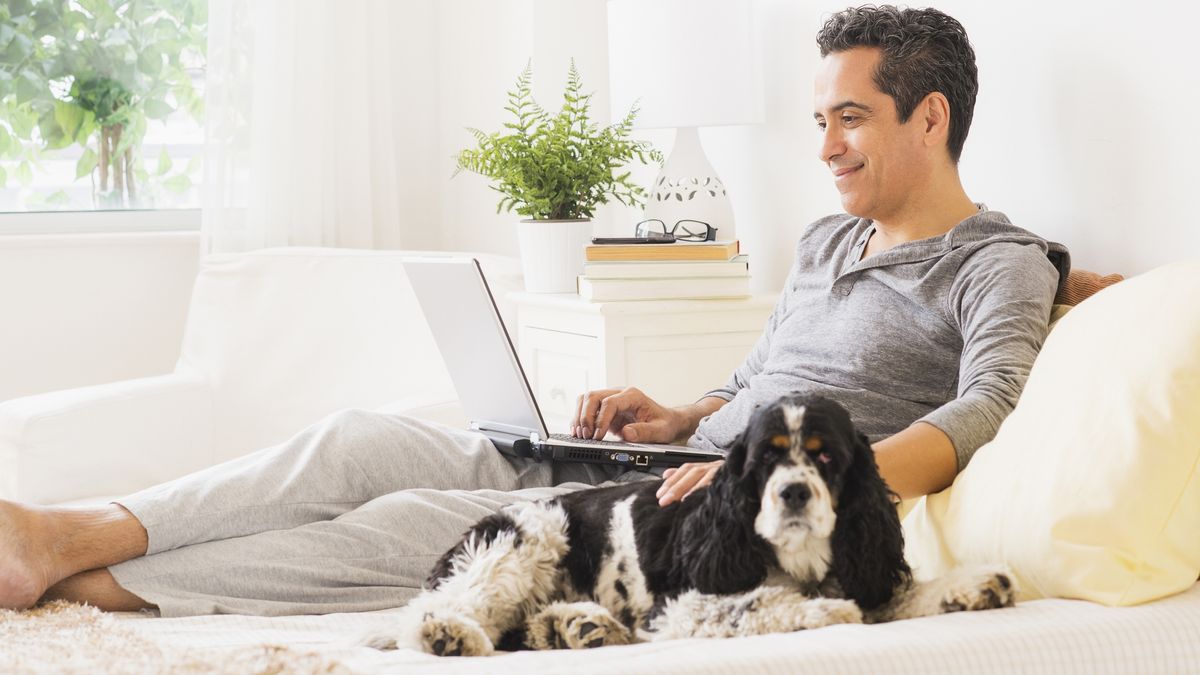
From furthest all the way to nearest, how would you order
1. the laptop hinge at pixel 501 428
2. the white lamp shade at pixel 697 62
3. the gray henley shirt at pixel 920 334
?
the white lamp shade at pixel 697 62 → the laptop hinge at pixel 501 428 → the gray henley shirt at pixel 920 334

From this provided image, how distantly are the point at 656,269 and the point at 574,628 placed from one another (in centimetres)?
140

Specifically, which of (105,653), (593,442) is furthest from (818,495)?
(593,442)

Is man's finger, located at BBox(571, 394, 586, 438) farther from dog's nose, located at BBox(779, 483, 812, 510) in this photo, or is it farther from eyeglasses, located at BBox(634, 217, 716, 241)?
dog's nose, located at BBox(779, 483, 812, 510)

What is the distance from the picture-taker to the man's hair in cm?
187

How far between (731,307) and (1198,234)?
3.44 feet

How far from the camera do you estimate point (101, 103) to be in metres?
3.88

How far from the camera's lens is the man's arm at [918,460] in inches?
56.7

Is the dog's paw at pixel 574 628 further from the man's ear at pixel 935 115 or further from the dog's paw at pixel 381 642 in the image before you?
the man's ear at pixel 935 115

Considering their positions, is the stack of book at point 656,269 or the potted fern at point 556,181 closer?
the stack of book at point 656,269

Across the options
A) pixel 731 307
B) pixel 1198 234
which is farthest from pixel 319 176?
pixel 1198 234

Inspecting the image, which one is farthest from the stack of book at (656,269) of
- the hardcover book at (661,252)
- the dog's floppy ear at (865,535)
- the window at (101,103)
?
the window at (101,103)

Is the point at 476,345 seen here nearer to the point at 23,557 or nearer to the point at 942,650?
the point at 23,557

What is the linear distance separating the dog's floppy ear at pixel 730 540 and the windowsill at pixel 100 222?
10.3ft

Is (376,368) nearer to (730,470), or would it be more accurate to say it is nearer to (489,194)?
(489,194)
